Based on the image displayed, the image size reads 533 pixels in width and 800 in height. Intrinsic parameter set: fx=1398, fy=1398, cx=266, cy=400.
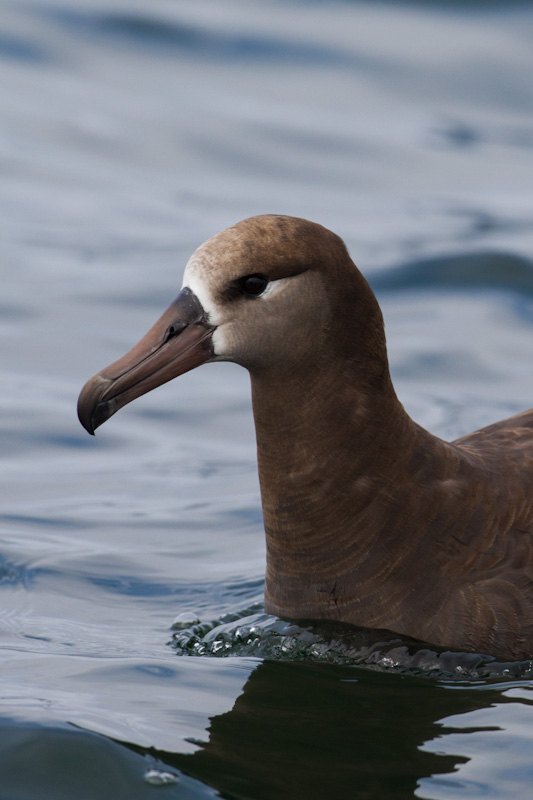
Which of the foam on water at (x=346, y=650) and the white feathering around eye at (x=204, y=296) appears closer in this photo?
the white feathering around eye at (x=204, y=296)

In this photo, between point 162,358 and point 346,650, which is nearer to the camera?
point 162,358

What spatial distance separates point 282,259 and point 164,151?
31.7 feet

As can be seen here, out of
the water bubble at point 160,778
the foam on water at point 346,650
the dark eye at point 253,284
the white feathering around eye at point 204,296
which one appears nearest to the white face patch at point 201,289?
the white feathering around eye at point 204,296

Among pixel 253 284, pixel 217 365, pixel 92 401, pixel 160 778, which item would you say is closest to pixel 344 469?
pixel 253 284

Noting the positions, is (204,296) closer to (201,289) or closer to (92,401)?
(201,289)

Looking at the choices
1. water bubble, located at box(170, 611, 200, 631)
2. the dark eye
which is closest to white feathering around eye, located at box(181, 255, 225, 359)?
the dark eye

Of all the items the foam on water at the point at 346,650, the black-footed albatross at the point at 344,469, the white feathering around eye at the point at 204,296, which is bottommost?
the foam on water at the point at 346,650

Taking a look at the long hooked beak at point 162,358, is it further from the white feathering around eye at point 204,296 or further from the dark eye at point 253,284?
the dark eye at point 253,284

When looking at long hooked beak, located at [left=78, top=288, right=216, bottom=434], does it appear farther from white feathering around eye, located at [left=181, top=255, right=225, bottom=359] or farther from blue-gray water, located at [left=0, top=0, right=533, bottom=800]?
blue-gray water, located at [left=0, top=0, right=533, bottom=800]

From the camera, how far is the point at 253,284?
16.5ft

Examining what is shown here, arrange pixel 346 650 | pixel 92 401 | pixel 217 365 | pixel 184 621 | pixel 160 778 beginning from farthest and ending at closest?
pixel 217 365 → pixel 184 621 → pixel 346 650 → pixel 92 401 → pixel 160 778

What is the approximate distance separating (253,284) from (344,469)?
83 centimetres

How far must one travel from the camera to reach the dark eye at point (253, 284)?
16.5 ft

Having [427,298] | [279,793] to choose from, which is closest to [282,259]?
[279,793]
